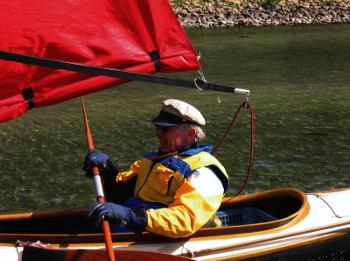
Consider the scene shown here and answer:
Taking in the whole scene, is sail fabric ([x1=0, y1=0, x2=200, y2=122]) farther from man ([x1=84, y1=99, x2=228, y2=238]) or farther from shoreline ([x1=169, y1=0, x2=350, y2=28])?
shoreline ([x1=169, y1=0, x2=350, y2=28])

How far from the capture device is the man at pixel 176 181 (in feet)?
11.6

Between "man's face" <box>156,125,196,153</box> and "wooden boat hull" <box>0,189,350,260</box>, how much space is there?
0.64m

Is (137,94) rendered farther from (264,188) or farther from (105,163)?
(105,163)

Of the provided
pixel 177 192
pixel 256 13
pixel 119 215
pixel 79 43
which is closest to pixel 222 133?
pixel 177 192

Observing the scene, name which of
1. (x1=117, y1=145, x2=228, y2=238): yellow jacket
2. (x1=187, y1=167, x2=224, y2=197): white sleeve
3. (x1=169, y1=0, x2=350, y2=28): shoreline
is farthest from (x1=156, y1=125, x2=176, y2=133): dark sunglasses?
(x1=169, y1=0, x2=350, y2=28): shoreline

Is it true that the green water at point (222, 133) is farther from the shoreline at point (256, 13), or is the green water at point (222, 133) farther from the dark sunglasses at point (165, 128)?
the shoreline at point (256, 13)

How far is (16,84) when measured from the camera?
11.3ft

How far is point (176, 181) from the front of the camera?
382 cm

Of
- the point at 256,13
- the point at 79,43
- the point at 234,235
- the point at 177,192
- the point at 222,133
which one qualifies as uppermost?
the point at 79,43

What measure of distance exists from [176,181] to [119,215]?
0.63m

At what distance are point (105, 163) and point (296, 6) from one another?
27.0m

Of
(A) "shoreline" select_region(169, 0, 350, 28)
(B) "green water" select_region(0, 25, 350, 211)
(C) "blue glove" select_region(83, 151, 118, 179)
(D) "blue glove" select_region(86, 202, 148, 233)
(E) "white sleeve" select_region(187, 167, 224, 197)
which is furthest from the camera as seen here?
(A) "shoreline" select_region(169, 0, 350, 28)

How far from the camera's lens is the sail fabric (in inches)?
136

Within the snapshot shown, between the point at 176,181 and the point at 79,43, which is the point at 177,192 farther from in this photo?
the point at 79,43
